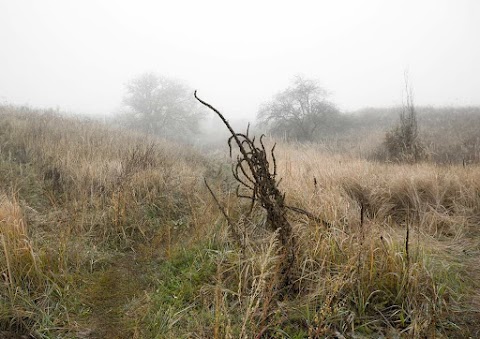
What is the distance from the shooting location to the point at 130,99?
71.7ft

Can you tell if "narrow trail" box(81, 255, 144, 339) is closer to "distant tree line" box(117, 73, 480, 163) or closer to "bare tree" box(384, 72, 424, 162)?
"bare tree" box(384, 72, 424, 162)

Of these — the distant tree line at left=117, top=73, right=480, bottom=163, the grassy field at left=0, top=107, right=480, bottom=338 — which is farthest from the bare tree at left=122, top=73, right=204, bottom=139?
the grassy field at left=0, top=107, right=480, bottom=338

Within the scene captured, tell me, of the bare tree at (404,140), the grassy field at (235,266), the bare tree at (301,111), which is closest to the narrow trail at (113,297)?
the grassy field at (235,266)

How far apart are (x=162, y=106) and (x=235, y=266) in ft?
68.6

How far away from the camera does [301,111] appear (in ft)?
61.8

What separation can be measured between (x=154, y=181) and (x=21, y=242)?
2251 mm

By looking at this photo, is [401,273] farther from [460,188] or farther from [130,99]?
[130,99]

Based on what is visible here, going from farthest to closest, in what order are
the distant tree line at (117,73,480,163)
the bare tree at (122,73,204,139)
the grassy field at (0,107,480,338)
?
1. the bare tree at (122,73,204,139)
2. the distant tree line at (117,73,480,163)
3. the grassy field at (0,107,480,338)

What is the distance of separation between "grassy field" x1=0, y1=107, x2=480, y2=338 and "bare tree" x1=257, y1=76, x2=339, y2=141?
1452 cm

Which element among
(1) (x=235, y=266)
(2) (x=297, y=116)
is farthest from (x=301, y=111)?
(1) (x=235, y=266)

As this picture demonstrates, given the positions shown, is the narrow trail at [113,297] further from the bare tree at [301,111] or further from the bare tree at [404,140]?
the bare tree at [301,111]

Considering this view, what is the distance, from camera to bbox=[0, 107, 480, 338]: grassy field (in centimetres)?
167

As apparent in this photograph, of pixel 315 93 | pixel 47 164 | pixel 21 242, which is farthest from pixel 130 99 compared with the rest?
pixel 21 242

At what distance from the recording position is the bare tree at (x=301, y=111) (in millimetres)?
18391
